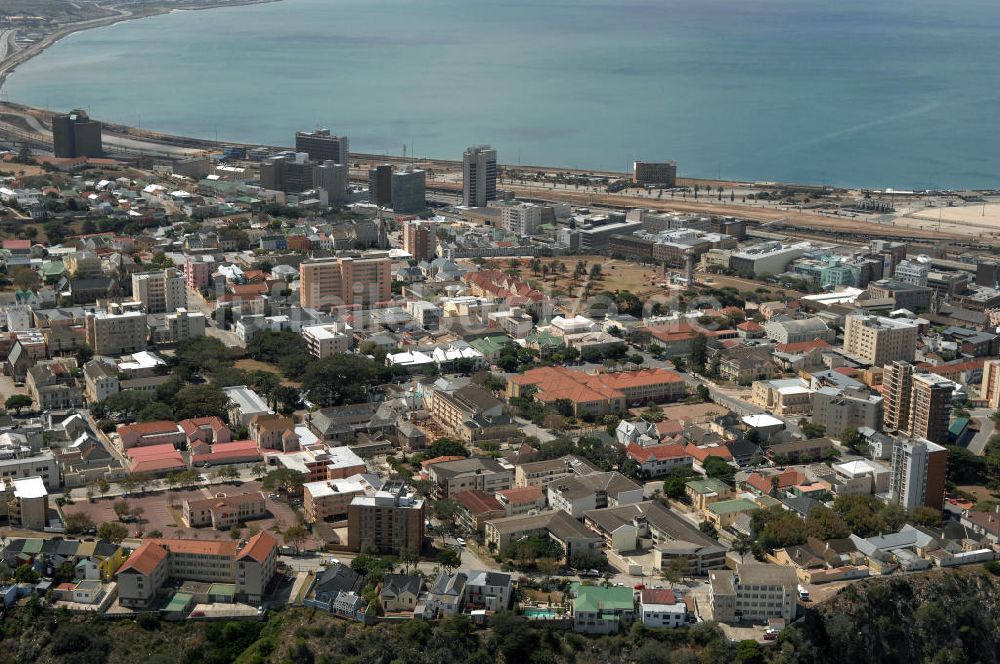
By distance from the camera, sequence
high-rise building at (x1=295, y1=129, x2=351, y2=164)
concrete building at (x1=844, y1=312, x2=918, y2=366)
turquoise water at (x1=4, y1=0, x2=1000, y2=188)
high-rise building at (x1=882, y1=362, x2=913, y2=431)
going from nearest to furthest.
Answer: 1. high-rise building at (x1=882, y1=362, x2=913, y2=431)
2. concrete building at (x1=844, y1=312, x2=918, y2=366)
3. high-rise building at (x1=295, y1=129, x2=351, y2=164)
4. turquoise water at (x1=4, y1=0, x2=1000, y2=188)

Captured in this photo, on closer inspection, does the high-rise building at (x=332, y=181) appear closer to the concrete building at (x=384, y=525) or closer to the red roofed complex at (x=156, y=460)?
the red roofed complex at (x=156, y=460)

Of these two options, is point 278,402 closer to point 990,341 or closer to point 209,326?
point 209,326

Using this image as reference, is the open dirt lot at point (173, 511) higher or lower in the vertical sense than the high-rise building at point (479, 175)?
lower

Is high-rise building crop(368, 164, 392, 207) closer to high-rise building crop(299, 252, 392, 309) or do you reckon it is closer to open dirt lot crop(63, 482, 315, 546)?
high-rise building crop(299, 252, 392, 309)

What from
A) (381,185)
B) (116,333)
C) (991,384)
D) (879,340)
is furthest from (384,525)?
(381,185)

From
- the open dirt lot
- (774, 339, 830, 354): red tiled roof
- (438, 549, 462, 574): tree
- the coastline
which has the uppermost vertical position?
the coastline

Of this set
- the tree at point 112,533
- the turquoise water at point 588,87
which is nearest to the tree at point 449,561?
the tree at point 112,533

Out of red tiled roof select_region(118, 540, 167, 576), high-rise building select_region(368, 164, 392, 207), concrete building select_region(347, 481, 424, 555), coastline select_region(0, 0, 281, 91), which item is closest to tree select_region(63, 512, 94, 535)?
red tiled roof select_region(118, 540, 167, 576)
